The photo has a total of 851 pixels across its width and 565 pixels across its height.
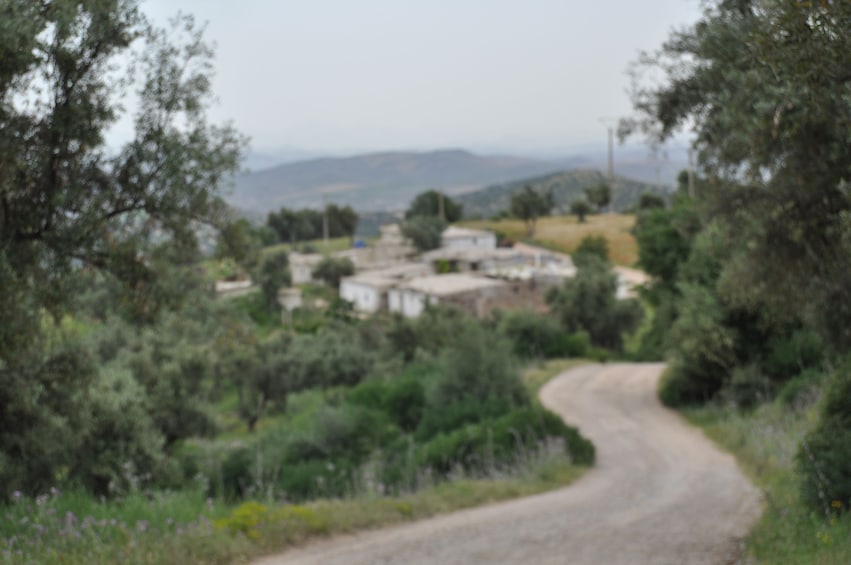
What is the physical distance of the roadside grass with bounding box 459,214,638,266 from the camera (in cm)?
8631

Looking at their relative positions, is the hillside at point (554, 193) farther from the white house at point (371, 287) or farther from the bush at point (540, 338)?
the bush at point (540, 338)

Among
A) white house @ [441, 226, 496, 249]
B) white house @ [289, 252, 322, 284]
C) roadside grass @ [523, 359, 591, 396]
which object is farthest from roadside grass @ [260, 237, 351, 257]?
roadside grass @ [523, 359, 591, 396]

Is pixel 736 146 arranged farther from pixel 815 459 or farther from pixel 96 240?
pixel 96 240

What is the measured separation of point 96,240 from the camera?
25.3ft

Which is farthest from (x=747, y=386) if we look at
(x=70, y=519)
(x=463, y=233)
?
(x=463, y=233)

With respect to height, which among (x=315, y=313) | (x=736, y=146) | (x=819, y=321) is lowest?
(x=315, y=313)

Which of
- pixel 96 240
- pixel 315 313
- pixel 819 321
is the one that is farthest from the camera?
pixel 315 313

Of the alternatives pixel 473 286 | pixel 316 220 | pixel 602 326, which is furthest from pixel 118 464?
pixel 316 220

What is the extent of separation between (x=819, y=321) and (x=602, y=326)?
116 feet

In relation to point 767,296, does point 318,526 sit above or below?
below

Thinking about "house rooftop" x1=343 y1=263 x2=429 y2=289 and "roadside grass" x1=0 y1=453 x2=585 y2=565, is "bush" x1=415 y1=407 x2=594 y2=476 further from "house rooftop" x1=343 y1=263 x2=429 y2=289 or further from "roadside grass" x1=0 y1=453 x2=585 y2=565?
"house rooftop" x1=343 y1=263 x2=429 y2=289

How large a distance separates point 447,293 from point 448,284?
4.24 m

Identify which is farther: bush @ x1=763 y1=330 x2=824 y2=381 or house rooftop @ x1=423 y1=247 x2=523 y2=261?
house rooftop @ x1=423 y1=247 x2=523 y2=261

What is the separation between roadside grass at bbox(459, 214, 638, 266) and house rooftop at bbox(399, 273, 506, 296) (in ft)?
69.0
